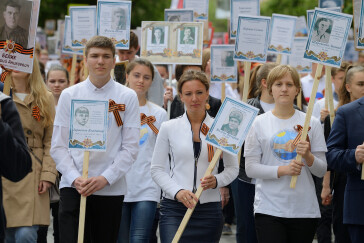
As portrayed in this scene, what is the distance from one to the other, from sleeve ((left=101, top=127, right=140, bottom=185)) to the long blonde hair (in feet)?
3.18

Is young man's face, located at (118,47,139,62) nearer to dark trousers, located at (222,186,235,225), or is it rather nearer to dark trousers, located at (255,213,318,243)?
dark trousers, located at (222,186,235,225)

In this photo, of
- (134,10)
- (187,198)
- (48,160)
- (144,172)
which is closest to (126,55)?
(144,172)

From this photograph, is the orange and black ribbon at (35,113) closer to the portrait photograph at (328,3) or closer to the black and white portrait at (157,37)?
the black and white portrait at (157,37)

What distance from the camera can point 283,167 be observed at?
6.01m

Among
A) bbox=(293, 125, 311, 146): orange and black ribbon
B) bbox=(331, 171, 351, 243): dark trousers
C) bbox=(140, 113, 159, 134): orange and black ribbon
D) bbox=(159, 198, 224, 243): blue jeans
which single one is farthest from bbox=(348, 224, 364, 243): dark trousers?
bbox=(140, 113, 159, 134): orange and black ribbon

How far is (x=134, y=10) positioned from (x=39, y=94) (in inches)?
1456

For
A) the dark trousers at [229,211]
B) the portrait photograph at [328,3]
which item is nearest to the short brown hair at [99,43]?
the portrait photograph at [328,3]

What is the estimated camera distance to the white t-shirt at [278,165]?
6027 mm

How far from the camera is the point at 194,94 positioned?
19.7 ft

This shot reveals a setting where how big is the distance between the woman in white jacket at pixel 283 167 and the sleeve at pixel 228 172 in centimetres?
17

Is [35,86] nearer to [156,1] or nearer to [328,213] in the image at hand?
[328,213]

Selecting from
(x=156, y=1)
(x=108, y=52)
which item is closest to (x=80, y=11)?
(x=108, y=52)

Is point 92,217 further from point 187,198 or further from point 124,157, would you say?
point 187,198

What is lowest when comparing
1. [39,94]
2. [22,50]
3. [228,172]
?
[228,172]
